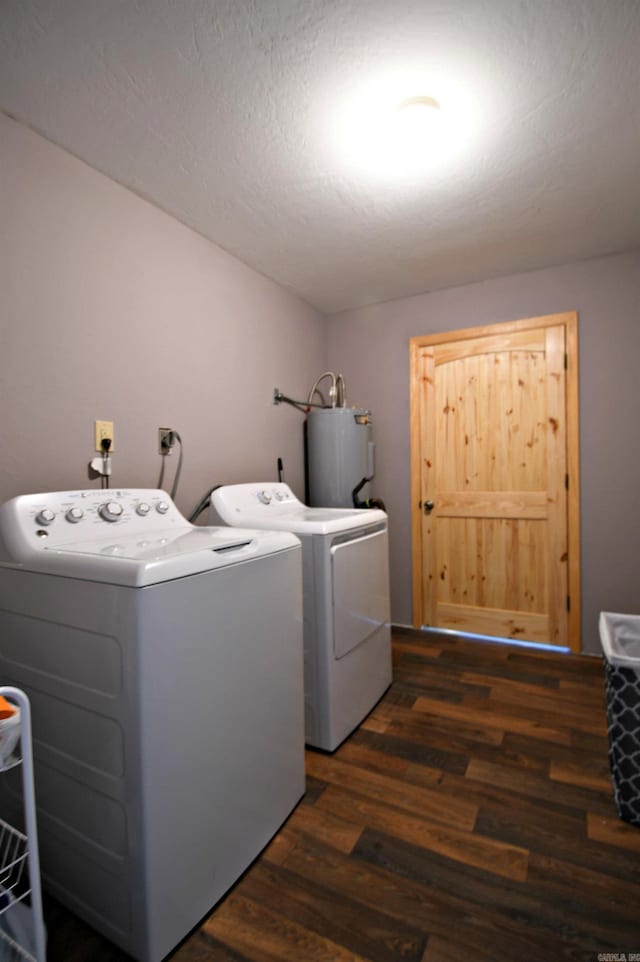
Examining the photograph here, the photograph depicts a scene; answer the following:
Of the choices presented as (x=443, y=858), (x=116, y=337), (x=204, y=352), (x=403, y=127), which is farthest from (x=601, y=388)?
(x=116, y=337)

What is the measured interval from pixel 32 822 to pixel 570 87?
7.58 ft

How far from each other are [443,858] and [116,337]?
2.03 meters

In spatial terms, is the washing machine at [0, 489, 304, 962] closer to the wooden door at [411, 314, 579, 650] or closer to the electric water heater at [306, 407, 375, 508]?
the electric water heater at [306, 407, 375, 508]

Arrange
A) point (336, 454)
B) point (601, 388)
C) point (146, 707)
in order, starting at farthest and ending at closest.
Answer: point (336, 454) → point (601, 388) → point (146, 707)

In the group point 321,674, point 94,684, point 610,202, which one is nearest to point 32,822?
point 94,684

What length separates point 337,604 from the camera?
1705 millimetres

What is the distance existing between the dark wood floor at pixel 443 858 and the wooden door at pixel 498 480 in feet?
2.71

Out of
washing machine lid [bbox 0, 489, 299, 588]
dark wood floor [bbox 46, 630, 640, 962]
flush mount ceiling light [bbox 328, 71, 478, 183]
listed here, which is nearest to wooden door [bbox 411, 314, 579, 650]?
dark wood floor [bbox 46, 630, 640, 962]

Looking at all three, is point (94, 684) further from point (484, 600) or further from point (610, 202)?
point (610, 202)

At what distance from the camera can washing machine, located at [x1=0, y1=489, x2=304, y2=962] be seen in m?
0.94

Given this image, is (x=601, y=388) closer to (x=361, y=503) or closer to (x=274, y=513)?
(x=361, y=503)

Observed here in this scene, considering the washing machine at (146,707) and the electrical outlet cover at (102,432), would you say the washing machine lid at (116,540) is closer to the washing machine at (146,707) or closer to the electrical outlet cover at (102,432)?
the washing machine at (146,707)

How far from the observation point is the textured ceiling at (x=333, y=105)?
1.14m

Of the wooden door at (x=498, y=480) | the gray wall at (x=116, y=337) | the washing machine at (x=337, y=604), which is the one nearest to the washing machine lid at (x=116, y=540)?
the gray wall at (x=116, y=337)
